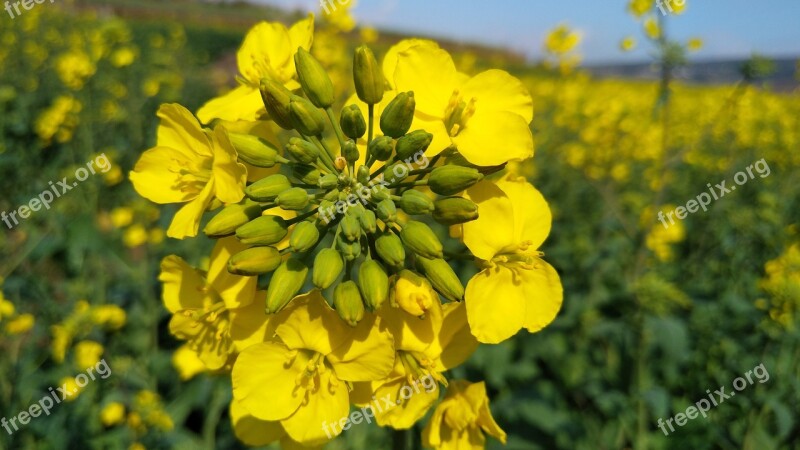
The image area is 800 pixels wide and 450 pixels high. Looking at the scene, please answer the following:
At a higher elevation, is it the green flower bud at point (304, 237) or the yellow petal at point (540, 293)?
the green flower bud at point (304, 237)

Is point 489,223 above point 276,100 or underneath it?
underneath

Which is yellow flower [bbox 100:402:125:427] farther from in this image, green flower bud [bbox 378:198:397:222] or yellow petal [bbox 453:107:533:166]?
yellow petal [bbox 453:107:533:166]

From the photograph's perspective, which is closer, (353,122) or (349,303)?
(349,303)

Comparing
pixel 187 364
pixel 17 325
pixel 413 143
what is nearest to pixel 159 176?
pixel 413 143

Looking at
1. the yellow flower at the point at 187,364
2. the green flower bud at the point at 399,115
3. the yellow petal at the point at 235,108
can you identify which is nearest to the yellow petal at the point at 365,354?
the green flower bud at the point at 399,115

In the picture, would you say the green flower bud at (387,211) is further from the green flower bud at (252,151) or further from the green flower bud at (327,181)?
the green flower bud at (252,151)

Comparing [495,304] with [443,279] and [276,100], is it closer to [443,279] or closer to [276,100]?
[443,279]

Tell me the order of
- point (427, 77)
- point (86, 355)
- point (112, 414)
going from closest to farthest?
point (427, 77), point (112, 414), point (86, 355)
